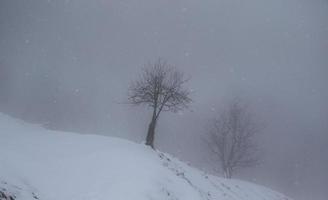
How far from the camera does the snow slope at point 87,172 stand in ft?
53.1

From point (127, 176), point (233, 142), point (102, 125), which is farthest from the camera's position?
point (102, 125)

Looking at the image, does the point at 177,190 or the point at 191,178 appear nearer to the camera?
the point at 177,190

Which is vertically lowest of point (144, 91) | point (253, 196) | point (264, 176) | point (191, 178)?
point (264, 176)

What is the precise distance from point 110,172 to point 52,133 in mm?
12970

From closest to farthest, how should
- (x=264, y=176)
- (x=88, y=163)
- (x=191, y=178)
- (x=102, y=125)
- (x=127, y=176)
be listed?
(x=127, y=176) → (x=88, y=163) → (x=191, y=178) → (x=264, y=176) → (x=102, y=125)

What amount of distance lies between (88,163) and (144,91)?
1241 centimetres

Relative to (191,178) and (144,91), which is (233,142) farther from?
(191,178)

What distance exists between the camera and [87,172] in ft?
63.2

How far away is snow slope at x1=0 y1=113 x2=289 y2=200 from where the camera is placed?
53.1 feet

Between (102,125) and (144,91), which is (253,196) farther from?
(102,125)

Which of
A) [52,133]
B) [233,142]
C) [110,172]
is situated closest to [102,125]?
[233,142]

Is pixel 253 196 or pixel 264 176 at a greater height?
pixel 253 196

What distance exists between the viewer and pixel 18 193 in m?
14.2

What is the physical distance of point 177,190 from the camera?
63.3 ft
